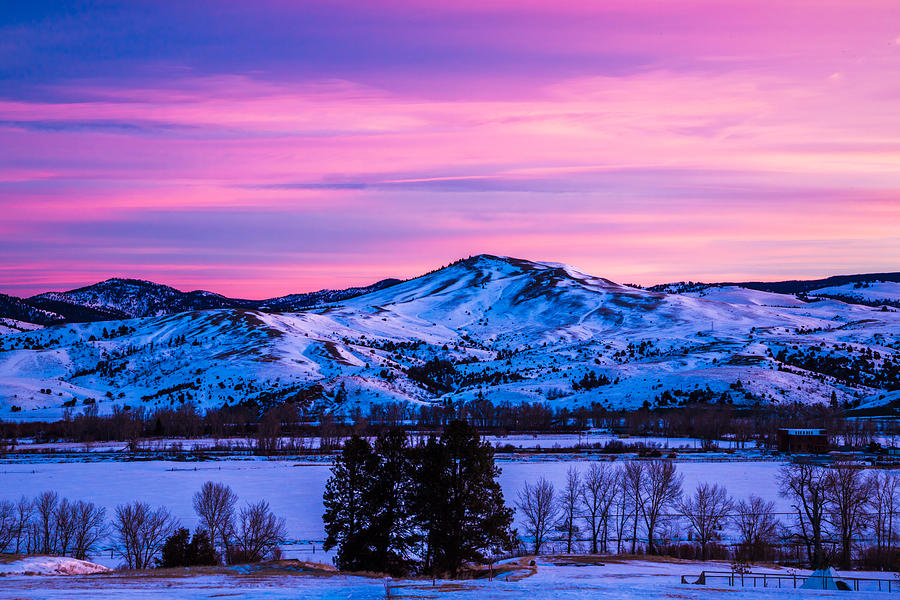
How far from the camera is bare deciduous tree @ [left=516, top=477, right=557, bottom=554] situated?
66.0 meters

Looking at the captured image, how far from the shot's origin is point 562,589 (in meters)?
38.2

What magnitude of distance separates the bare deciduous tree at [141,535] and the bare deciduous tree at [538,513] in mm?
26940

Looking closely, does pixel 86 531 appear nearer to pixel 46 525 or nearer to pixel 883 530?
pixel 46 525

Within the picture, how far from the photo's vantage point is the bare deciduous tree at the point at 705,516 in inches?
2484

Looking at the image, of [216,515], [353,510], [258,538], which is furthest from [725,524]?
[216,515]

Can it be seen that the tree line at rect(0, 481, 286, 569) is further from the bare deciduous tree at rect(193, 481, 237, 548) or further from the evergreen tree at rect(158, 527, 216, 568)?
the evergreen tree at rect(158, 527, 216, 568)

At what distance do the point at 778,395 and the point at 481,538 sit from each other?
17276 centimetres

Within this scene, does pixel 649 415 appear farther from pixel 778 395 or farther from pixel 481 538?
pixel 481 538

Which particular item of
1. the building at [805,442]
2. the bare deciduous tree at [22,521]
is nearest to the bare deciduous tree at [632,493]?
the bare deciduous tree at [22,521]

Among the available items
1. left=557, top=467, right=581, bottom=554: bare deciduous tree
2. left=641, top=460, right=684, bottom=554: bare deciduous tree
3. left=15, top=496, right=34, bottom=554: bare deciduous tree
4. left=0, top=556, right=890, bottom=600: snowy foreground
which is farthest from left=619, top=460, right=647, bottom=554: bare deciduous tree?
left=15, top=496, right=34, bottom=554: bare deciduous tree

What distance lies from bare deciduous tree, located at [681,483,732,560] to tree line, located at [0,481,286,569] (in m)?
30.8

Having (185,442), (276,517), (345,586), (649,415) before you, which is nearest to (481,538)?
(345,586)

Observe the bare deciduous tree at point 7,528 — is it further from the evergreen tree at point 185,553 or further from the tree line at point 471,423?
the tree line at point 471,423

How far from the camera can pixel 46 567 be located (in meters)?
42.7
